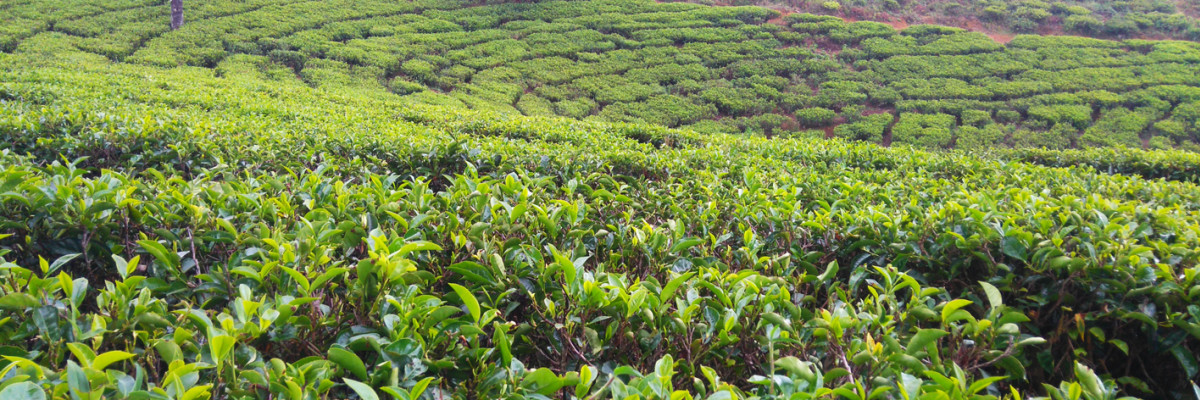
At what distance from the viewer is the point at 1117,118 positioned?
49.3ft

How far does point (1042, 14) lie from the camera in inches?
900

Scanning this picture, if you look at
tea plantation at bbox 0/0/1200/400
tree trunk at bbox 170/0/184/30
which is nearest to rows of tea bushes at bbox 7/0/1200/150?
tree trunk at bbox 170/0/184/30

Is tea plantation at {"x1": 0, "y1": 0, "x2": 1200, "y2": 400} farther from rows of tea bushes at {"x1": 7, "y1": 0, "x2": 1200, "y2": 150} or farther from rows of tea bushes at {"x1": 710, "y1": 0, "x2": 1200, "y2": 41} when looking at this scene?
rows of tea bushes at {"x1": 710, "y1": 0, "x2": 1200, "y2": 41}

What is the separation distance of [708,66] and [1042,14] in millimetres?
15597

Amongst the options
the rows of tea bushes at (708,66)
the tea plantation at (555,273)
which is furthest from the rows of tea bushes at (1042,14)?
the tea plantation at (555,273)

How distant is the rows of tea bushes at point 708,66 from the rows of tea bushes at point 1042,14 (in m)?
2.57

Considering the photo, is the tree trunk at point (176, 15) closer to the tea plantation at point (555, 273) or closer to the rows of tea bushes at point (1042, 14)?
the tea plantation at point (555, 273)

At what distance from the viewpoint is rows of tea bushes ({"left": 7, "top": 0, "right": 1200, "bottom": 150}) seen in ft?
50.1

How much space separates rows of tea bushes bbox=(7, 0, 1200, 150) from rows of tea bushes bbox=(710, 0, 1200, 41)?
2.57 m

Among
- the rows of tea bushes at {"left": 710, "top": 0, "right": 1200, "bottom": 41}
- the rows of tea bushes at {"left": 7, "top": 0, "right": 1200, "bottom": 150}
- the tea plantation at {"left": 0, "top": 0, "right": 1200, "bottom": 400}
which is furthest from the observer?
the rows of tea bushes at {"left": 710, "top": 0, "right": 1200, "bottom": 41}

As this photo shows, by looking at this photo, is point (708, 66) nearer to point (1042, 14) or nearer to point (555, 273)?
point (1042, 14)

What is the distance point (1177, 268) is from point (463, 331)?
2747mm

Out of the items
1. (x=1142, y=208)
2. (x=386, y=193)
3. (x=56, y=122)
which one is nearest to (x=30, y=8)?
(x=56, y=122)

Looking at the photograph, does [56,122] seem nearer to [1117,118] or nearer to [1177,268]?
[1177,268]
